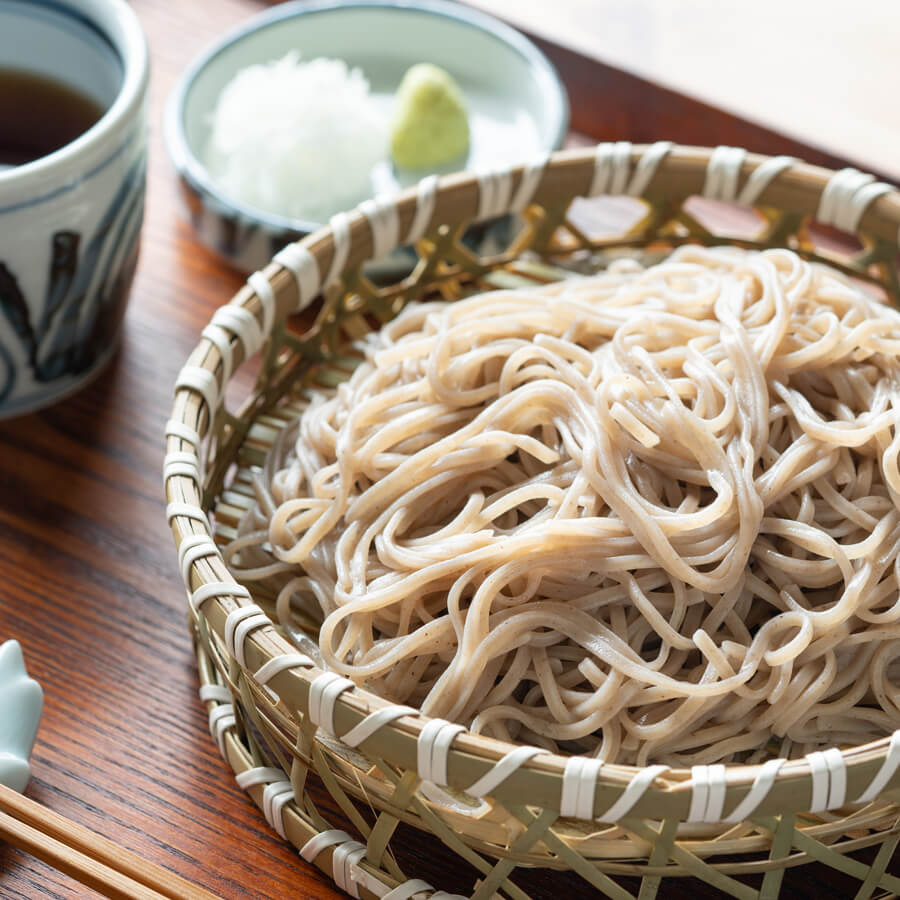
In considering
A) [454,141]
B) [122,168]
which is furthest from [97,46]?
[454,141]

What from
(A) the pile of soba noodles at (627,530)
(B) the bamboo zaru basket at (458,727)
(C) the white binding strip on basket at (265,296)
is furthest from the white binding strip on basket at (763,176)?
(C) the white binding strip on basket at (265,296)

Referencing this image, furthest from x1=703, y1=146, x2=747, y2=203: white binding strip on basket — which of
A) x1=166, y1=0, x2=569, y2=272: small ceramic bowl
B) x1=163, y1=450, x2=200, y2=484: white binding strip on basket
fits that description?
x1=163, y1=450, x2=200, y2=484: white binding strip on basket

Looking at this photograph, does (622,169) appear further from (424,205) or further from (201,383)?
(201,383)

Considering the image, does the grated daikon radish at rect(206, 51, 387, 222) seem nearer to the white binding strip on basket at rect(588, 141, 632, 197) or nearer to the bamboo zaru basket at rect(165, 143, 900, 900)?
the bamboo zaru basket at rect(165, 143, 900, 900)

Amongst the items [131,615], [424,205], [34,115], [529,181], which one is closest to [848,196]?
[529,181]

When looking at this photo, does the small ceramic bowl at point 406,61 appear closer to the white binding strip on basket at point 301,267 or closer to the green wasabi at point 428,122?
the green wasabi at point 428,122

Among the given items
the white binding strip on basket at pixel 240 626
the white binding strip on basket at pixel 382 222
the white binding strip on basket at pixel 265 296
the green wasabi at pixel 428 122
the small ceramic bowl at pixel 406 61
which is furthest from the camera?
Answer: the small ceramic bowl at pixel 406 61
